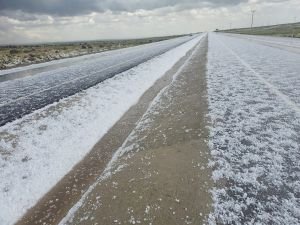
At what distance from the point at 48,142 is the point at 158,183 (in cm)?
429

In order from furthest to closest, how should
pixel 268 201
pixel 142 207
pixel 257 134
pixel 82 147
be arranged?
1. pixel 82 147
2. pixel 257 134
3. pixel 142 207
4. pixel 268 201

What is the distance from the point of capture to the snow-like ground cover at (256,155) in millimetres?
4961

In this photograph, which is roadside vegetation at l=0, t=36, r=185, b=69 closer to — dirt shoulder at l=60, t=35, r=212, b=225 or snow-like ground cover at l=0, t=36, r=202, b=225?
snow-like ground cover at l=0, t=36, r=202, b=225

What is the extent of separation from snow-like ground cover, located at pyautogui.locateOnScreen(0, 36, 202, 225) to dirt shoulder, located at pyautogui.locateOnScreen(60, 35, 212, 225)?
1.27 meters

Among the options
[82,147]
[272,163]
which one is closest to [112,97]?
[82,147]

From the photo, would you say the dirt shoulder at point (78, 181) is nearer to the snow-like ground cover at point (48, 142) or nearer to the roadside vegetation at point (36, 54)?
the snow-like ground cover at point (48, 142)

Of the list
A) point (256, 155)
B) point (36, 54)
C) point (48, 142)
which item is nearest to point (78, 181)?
point (48, 142)

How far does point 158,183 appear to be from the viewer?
640cm

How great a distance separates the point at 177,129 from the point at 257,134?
2.59 metres

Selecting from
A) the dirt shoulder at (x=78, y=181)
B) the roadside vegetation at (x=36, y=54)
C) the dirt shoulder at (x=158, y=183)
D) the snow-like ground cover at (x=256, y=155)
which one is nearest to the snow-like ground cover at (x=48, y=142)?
the dirt shoulder at (x=78, y=181)

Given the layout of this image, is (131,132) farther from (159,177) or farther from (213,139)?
(159,177)

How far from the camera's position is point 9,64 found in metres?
38.7

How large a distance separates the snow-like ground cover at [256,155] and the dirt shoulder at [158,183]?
33 cm

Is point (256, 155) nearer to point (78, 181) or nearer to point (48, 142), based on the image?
point (78, 181)
